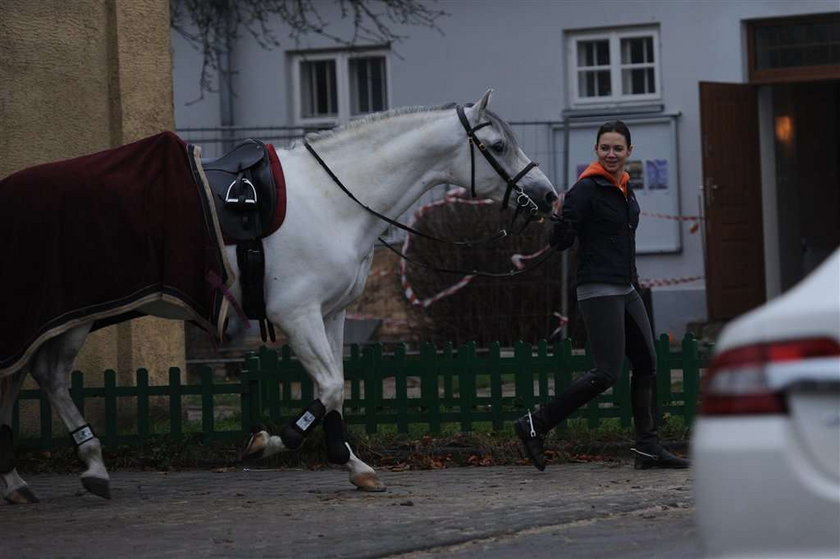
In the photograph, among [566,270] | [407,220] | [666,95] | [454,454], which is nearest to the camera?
[454,454]

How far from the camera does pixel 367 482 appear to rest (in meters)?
8.70

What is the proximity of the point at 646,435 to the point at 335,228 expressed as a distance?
86.5 inches

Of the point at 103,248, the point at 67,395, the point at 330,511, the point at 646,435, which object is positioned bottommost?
the point at 330,511

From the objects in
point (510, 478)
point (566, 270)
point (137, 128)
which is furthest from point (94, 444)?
point (566, 270)

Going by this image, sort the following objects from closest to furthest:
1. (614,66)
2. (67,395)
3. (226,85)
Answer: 1. (67,395)
2. (614,66)
3. (226,85)

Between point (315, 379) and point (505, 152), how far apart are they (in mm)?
1654

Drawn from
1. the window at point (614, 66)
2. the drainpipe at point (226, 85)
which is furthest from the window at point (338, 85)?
the window at point (614, 66)

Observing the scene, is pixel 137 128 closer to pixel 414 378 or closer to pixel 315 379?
pixel 414 378

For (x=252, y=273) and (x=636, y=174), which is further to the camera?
(x=636, y=174)

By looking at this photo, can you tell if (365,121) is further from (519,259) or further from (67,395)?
(519,259)

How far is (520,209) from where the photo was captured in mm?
8969

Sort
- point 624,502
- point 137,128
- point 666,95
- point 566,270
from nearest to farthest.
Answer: point 624,502, point 137,128, point 566,270, point 666,95

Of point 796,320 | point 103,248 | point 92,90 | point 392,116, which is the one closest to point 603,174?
point 392,116

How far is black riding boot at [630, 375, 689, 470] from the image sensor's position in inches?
370
